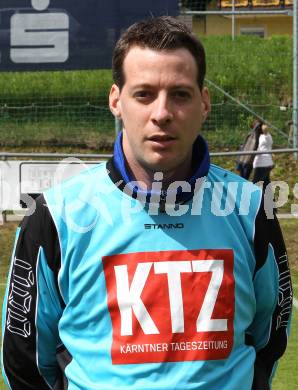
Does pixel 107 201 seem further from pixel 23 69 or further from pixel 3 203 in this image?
pixel 23 69

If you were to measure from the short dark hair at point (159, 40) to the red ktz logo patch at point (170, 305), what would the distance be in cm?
54

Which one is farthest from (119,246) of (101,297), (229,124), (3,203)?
(229,124)

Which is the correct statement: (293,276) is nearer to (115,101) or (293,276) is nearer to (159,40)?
(115,101)

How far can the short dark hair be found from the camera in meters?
2.92

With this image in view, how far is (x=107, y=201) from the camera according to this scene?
305cm

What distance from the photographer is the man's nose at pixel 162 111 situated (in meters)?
2.85

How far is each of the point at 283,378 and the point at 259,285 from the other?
514cm

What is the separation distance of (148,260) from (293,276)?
9912mm

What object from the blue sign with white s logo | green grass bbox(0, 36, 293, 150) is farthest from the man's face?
green grass bbox(0, 36, 293, 150)

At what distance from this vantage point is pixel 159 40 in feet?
9.57

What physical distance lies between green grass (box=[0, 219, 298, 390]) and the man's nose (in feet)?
17.1

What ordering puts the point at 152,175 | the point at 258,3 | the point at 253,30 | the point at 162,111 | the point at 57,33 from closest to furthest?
the point at 162,111 < the point at 152,175 < the point at 57,33 < the point at 258,3 < the point at 253,30

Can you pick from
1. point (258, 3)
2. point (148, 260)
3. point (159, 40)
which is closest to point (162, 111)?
point (159, 40)

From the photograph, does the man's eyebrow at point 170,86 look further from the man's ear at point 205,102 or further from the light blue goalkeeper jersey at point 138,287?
the light blue goalkeeper jersey at point 138,287
